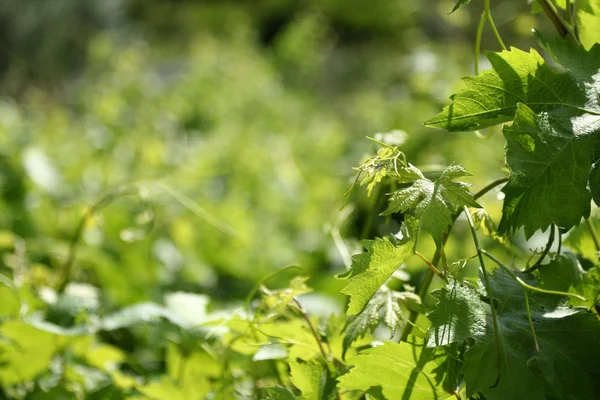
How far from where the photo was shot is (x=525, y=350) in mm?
523

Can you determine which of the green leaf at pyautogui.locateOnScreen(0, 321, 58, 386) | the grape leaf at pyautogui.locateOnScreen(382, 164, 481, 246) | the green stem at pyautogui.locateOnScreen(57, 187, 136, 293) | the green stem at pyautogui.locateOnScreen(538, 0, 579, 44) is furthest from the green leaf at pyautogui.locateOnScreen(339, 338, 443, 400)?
the green stem at pyautogui.locateOnScreen(57, 187, 136, 293)

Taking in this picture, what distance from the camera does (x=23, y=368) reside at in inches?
35.1

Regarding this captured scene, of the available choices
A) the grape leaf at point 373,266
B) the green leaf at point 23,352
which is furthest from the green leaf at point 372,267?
the green leaf at point 23,352

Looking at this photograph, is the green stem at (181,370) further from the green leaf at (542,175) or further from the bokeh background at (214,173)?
the green leaf at (542,175)

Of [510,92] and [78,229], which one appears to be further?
[78,229]

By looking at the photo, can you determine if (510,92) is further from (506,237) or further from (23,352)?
(23,352)

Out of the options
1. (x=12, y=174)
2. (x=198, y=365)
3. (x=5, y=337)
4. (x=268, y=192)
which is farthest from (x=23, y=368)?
(x=268, y=192)

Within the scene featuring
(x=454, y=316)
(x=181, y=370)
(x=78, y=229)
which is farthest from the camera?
(x=78, y=229)

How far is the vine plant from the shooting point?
513 mm

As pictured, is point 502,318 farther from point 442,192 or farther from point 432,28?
point 432,28

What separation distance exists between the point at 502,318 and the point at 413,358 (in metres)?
0.08

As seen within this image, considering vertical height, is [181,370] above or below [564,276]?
below

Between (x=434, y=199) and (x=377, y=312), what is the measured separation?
0.14m

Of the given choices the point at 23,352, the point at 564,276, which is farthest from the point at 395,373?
the point at 23,352
